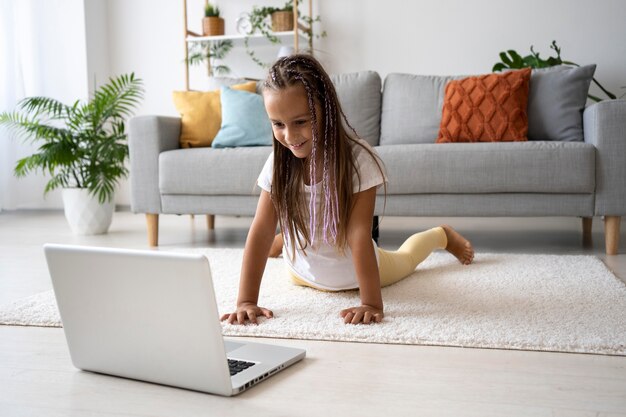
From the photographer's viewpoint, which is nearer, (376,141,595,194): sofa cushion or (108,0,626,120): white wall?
(376,141,595,194): sofa cushion

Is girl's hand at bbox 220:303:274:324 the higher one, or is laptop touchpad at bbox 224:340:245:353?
laptop touchpad at bbox 224:340:245:353

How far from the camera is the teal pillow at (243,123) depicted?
10.5 ft

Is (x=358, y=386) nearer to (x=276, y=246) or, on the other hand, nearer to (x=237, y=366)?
(x=237, y=366)

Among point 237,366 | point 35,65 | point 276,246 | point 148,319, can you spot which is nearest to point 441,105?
point 276,246

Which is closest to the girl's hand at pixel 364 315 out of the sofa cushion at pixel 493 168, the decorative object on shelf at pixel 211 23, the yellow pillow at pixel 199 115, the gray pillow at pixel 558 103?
the sofa cushion at pixel 493 168

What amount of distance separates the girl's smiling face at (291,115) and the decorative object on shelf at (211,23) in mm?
3177

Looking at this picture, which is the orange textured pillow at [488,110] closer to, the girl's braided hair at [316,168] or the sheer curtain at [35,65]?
the girl's braided hair at [316,168]

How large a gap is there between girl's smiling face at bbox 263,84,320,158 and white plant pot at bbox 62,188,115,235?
228cm

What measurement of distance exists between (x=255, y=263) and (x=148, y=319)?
57 centimetres

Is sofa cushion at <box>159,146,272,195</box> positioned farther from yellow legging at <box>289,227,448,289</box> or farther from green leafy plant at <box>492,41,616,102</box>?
green leafy plant at <box>492,41,616,102</box>

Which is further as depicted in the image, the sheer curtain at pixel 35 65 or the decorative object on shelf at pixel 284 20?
the sheer curtain at pixel 35 65

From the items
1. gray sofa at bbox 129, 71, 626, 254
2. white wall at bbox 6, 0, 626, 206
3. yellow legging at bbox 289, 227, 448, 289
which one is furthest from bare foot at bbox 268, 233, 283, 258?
white wall at bbox 6, 0, 626, 206

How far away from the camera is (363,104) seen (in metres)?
3.41

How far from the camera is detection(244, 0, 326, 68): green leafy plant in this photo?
14.4 ft
